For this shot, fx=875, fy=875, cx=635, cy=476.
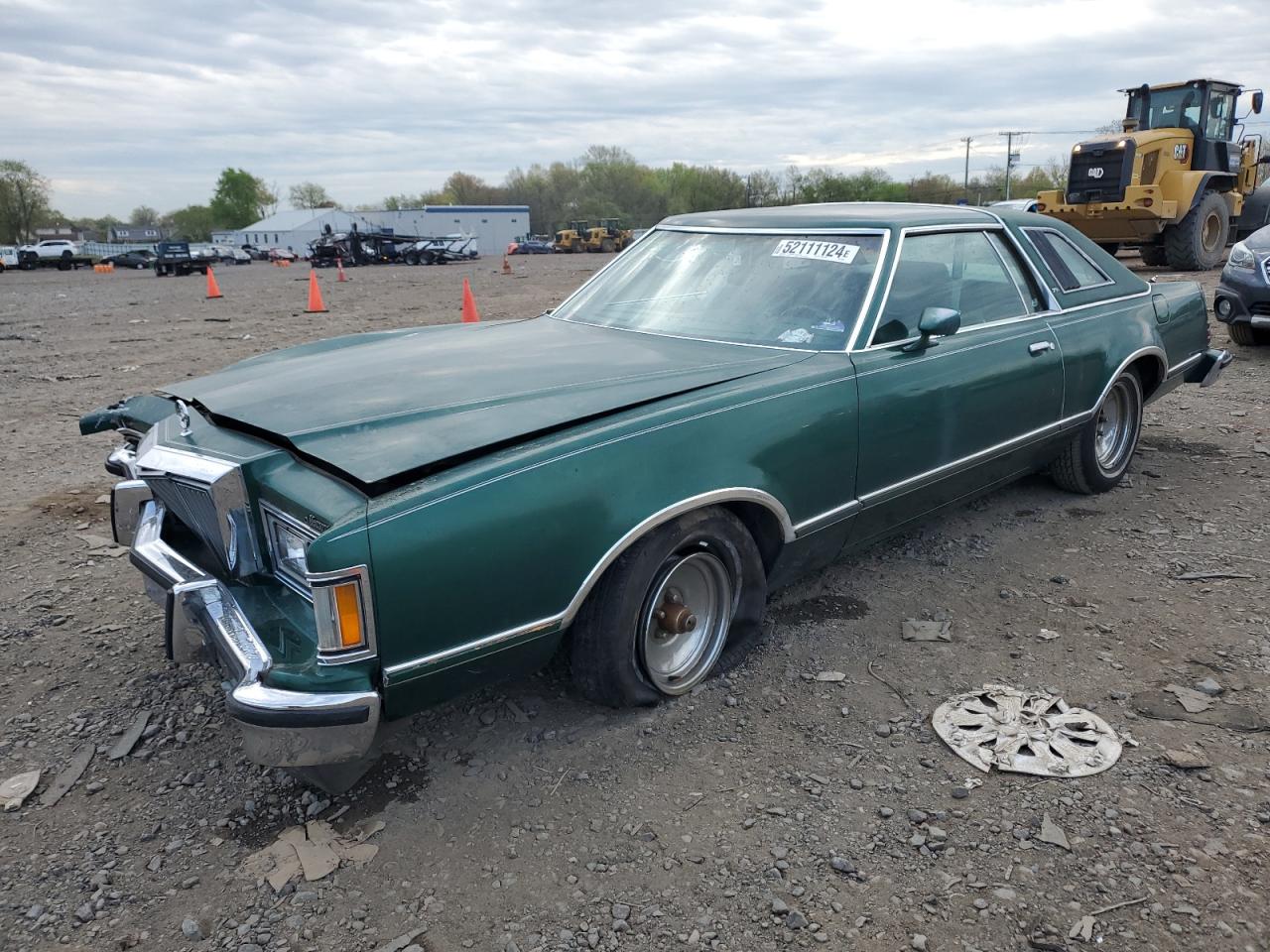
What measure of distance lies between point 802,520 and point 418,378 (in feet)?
4.50

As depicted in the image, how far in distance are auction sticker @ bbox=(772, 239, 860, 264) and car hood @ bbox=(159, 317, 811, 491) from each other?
57 centimetres

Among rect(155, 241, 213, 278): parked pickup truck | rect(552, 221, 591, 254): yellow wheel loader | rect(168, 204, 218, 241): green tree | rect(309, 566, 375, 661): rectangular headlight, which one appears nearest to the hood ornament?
rect(309, 566, 375, 661): rectangular headlight

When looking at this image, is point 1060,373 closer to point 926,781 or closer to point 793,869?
point 926,781

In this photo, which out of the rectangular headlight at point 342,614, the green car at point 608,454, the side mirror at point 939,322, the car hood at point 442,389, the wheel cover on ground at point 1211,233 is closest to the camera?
the rectangular headlight at point 342,614

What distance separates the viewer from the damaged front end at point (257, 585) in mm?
2037

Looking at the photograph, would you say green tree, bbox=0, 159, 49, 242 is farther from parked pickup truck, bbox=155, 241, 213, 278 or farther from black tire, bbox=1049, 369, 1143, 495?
black tire, bbox=1049, 369, 1143, 495

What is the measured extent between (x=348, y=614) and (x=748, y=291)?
2.16m

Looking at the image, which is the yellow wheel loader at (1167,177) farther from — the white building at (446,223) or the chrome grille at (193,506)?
the white building at (446,223)

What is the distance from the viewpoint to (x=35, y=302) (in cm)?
1961

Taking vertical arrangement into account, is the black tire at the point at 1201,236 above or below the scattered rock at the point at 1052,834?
above

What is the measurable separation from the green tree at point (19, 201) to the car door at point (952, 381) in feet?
302

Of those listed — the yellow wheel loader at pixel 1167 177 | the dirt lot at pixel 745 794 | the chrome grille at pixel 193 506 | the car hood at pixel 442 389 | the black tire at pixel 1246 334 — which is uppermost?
the yellow wheel loader at pixel 1167 177

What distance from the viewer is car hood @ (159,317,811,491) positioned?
236cm

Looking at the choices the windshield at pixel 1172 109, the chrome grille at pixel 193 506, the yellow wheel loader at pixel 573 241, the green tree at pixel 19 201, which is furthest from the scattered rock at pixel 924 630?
the green tree at pixel 19 201
